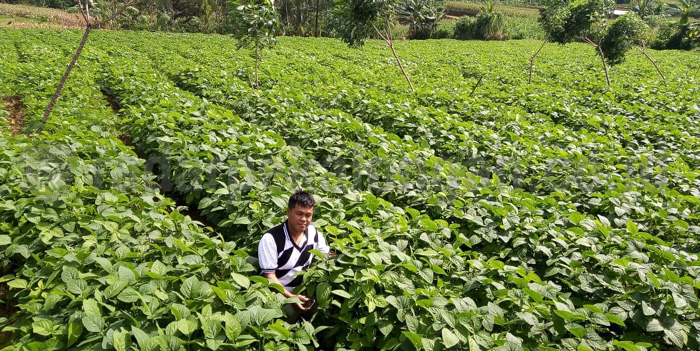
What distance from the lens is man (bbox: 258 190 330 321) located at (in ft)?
9.27

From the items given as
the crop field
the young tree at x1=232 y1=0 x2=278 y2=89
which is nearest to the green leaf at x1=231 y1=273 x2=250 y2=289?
the crop field

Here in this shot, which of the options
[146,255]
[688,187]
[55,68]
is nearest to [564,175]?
[688,187]

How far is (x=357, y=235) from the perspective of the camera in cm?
297

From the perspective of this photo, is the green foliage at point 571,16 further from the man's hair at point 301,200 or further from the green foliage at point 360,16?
the man's hair at point 301,200

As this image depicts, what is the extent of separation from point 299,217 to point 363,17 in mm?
9294

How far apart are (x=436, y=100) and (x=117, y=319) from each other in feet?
28.2

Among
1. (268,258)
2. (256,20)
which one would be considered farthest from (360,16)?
(268,258)

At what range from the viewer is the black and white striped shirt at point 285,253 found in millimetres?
2842

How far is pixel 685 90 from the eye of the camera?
1067cm

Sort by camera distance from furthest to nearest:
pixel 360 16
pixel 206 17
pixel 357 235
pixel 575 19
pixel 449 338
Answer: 1. pixel 206 17
2. pixel 575 19
3. pixel 360 16
4. pixel 357 235
5. pixel 449 338

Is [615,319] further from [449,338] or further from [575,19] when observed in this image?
[575,19]

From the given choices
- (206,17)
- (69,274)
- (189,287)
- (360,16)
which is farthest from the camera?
(206,17)

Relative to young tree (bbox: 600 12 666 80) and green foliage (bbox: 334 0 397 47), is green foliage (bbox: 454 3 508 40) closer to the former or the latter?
young tree (bbox: 600 12 666 80)

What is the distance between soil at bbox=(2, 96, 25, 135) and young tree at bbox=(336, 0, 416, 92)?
7.97 m
